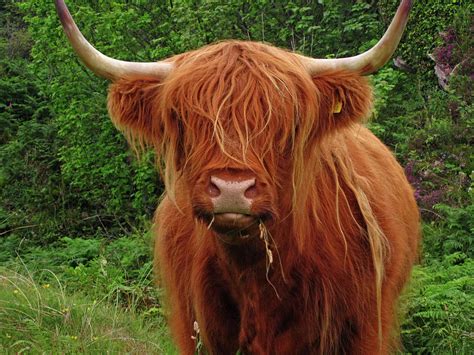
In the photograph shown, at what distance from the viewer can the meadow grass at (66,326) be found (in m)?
4.31

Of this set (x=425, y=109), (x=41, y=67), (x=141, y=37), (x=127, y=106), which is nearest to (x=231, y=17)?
(x=141, y=37)

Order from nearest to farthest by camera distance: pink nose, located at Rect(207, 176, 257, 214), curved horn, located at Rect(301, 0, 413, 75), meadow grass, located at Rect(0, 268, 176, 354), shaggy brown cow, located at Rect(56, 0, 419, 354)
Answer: pink nose, located at Rect(207, 176, 257, 214) → curved horn, located at Rect(301, 0, 413, 75) → shaggy brown cow, located at Rect(56, 0, 419, 354) → meadow grass, located at Rect(0, 268, 176, 354)

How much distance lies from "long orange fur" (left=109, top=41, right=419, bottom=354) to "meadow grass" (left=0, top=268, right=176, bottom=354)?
85 cm

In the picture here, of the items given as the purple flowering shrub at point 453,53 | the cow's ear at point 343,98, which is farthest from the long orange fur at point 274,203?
the purple flowering shrub at point 453,53

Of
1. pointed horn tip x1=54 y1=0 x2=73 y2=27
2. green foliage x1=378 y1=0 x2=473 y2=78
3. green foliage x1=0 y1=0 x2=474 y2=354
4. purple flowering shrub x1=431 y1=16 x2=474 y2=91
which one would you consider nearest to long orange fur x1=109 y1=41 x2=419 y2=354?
pointed horn tip x1=54 y1=0 x2=73 y2=27

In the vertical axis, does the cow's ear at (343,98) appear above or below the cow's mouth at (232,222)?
above

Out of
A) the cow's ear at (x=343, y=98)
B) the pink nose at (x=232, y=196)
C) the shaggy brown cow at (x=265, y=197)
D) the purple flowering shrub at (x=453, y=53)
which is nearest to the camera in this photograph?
the pink nose at (x=232, y=196)

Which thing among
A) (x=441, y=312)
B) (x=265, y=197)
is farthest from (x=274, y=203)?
(x=441, y=312)

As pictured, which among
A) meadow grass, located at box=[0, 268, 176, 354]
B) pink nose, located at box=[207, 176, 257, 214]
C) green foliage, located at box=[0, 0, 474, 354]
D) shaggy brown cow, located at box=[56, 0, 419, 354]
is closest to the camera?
pink nose, located at box=[207, 176, 257, 214]

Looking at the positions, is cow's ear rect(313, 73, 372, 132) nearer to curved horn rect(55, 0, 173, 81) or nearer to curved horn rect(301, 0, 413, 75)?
curved horn rect(301, 0, 413, 75)

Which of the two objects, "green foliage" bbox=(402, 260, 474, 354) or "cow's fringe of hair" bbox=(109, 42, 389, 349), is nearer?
"cow's fringe of hair" bbox=(109, 42, 389, 349)

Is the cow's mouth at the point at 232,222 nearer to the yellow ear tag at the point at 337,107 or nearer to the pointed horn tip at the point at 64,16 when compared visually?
the yellow ear tag at the point at 337,107

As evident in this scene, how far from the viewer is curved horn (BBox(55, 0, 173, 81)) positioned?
9.53ft

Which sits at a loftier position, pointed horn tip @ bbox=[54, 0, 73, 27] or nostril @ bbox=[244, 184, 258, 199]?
pointed horn tip @ bbox=[54, 0, 73, 27]
